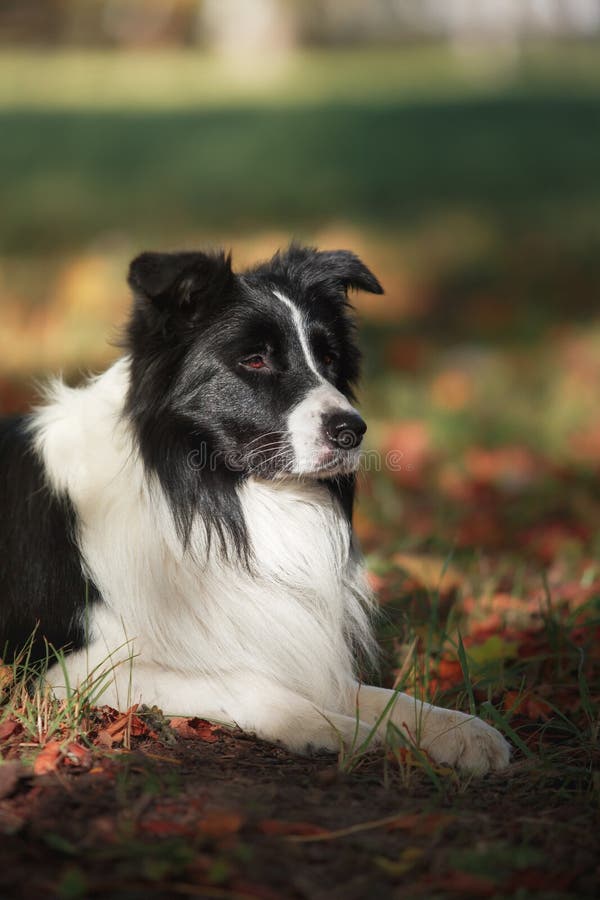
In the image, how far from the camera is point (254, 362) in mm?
3826

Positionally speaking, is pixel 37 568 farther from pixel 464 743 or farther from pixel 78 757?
pixel 464 743

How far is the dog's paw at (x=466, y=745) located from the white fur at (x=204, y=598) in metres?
0.13

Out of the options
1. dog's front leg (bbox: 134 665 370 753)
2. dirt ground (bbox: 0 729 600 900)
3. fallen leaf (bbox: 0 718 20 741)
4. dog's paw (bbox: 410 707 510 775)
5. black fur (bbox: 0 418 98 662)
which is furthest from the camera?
black fur (bbox: 0 418 98 662)

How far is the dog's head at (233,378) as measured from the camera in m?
3.64

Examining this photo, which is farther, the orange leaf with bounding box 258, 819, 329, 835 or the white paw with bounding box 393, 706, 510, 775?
the white paw with bounding box 393, 706, 510, 775

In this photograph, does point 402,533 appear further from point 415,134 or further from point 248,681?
point 415,134

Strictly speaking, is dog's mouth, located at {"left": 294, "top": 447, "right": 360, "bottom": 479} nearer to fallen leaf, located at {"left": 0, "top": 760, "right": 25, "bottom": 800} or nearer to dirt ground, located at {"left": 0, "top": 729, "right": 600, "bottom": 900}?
dirt ground, located at {"left": 0, "top": 729, "right": 600, "bottom": 900}

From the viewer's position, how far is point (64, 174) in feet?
53.9

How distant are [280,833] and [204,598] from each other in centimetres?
121

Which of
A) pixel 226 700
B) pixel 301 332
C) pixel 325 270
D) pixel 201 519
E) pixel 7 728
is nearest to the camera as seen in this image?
pixel 7 728

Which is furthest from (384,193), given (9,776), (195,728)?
(9,776)

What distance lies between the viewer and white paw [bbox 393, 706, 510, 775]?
333 cm

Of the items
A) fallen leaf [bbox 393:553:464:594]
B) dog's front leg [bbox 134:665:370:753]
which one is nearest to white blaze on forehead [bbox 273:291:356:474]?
dog's front leg [bbox 134:665:370:753]

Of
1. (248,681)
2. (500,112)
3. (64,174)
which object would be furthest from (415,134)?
(248,681)
